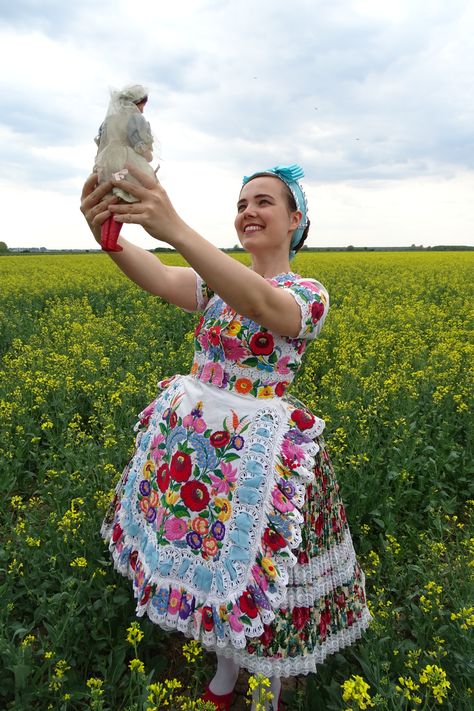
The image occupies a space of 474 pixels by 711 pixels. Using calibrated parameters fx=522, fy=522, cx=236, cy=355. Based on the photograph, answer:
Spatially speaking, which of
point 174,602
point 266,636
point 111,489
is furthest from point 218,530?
point 111,489

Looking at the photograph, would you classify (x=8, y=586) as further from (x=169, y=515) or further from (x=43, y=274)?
(x=43, y=274)

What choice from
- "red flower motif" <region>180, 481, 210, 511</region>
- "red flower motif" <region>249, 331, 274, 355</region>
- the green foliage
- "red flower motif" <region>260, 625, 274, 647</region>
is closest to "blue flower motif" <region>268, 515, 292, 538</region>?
"red flower motif" <region>180, 481, 210, 511</region>

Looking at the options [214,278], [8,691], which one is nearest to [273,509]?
[214,278]

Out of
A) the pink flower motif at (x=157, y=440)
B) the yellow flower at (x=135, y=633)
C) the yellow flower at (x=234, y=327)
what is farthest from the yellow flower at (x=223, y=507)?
the yellow flower at (x=234, y=327)

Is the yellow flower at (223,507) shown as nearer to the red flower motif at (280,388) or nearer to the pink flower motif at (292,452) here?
the pink flower motif at (292,452)

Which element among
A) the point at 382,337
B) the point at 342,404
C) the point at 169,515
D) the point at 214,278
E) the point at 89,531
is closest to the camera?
the point at 214,278

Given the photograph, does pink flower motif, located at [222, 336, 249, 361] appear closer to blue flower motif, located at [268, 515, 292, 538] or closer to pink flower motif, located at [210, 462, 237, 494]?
pink flower motif, located at [210, 462, 237, 494]

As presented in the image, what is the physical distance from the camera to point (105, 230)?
1445 mm

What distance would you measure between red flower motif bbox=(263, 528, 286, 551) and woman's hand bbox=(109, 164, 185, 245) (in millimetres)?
968

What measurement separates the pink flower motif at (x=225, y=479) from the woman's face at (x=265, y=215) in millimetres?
747

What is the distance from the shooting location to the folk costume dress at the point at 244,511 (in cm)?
166

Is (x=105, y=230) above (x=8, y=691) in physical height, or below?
above

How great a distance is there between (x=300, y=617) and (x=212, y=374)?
892 mm

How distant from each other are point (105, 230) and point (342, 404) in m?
2.73
